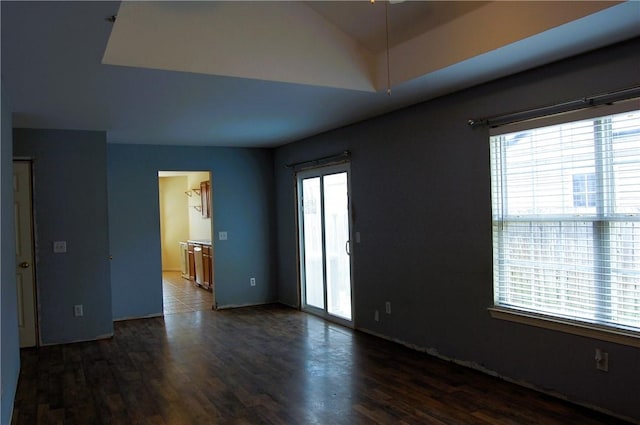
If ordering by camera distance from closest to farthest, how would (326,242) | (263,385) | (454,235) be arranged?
(263,385), (454,235), (326,242)

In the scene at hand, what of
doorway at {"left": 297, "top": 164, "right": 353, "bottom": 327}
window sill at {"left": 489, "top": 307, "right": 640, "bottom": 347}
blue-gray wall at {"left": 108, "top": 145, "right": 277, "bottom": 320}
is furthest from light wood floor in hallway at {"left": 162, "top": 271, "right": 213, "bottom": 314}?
window sill at {"left": 489, "top": 307, "right": 640, "bottom": 347}

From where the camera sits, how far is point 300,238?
6887 millimetres

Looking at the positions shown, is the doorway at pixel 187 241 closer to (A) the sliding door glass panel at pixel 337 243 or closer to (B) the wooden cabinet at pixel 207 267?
(B) the wooden cabinet at pixel 207 267

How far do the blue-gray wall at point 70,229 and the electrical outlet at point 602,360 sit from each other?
4769 millimetres

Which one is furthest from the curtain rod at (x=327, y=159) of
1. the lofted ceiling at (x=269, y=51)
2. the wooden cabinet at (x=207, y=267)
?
the wooden cabinet at (x=207, y=267)

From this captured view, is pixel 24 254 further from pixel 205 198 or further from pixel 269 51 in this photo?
pixel 205 198

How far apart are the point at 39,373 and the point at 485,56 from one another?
4430 millimetres

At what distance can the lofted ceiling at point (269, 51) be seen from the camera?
2746mm

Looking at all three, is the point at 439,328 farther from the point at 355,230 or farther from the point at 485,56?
the point at 485,56

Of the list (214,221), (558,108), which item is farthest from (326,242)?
(558,108)

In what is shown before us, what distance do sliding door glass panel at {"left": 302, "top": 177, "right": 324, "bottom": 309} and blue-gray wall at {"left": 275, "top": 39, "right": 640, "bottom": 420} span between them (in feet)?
2.65

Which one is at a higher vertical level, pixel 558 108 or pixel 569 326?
pixel 558 108

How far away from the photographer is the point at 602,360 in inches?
125

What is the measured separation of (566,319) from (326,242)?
3330 millimetres
